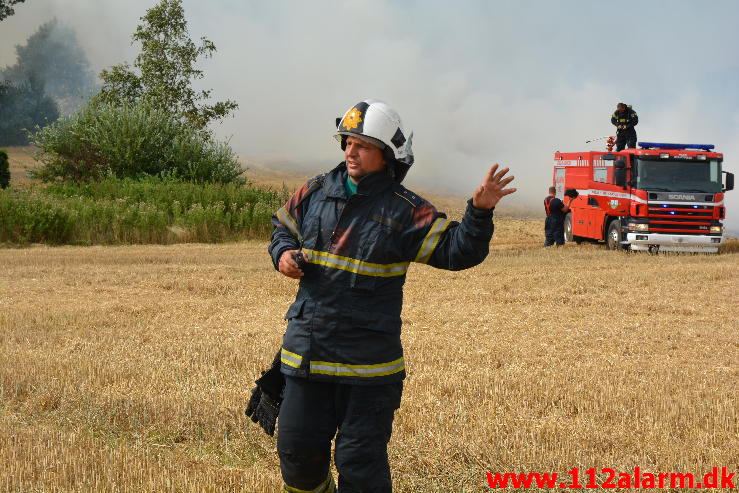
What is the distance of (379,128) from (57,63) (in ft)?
344

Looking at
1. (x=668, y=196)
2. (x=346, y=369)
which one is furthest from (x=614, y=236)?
(x=346, y=369)

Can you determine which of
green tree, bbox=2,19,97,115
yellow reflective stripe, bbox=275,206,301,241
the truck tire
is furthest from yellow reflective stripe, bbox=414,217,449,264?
green tree, bbox=2,19,97,115

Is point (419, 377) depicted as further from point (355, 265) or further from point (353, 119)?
point (353, 119)

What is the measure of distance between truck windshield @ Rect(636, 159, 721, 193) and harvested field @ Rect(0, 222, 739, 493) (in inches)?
292

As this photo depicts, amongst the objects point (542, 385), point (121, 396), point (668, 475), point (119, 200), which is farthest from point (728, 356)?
point (119, 200)

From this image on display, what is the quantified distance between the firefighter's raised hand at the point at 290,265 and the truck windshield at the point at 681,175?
19746 millimetres

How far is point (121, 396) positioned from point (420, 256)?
3724 millimetres

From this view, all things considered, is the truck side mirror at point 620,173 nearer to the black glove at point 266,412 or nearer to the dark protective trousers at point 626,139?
the dark protective trousers at point 626,139

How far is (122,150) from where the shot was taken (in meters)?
32.4

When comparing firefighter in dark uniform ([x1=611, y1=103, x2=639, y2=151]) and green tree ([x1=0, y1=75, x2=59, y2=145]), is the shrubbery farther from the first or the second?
green tree ([x1=0, y1=75, x2=59, y2=145])

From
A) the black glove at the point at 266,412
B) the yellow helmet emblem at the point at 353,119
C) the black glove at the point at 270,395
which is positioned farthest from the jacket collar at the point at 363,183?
the black glove at the point at 266,412

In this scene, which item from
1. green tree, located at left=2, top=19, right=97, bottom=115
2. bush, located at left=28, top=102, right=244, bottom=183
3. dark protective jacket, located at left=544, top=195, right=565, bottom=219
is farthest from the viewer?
green tree, located at left=2, top=19, right=97, bottom=115

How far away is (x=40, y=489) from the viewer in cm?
506

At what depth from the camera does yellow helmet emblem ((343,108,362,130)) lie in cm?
436
